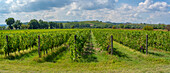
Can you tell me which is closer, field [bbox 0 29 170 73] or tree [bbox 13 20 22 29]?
field [bbox 0 29 170 73]

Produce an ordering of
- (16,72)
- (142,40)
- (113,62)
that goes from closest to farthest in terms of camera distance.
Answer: (16,72)
(113,62)
(142,40)

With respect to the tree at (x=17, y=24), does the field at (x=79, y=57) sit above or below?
below

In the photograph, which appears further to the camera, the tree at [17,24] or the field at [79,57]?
the tree at [17,24]

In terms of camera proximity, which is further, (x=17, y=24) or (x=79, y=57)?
(x=17, y=24)

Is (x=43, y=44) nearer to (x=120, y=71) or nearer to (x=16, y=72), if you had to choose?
(x=16, y=72)

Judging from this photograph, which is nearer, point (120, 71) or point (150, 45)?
point (120, 71)

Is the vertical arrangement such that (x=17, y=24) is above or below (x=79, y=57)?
above

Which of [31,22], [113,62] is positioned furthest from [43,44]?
[31,22]

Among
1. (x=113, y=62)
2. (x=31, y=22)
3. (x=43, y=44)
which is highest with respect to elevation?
(x=31, y=22)

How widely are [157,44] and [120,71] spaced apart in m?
11.1

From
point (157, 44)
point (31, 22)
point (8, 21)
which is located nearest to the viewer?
point (157, 44)

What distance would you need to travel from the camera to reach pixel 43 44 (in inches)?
428

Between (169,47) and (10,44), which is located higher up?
(10,44)

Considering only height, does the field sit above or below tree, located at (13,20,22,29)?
below
